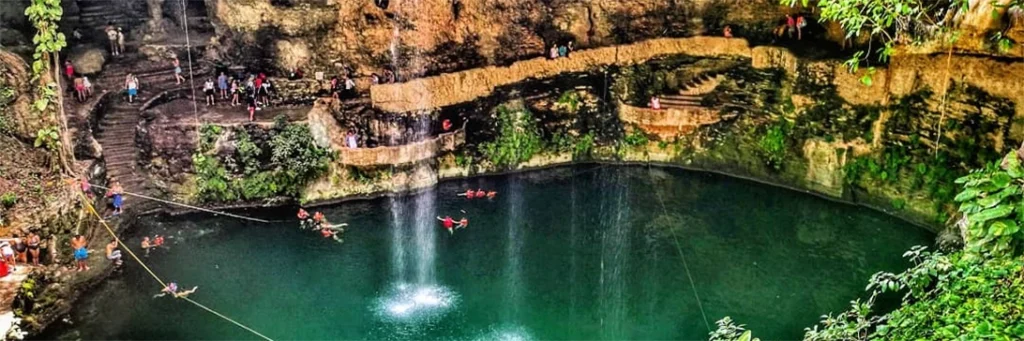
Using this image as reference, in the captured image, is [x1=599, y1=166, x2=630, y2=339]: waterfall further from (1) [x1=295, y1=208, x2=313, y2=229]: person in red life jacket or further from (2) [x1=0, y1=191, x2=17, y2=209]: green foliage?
(2) [x1=0, y1=191, x2=17, y2=209]: green foliage

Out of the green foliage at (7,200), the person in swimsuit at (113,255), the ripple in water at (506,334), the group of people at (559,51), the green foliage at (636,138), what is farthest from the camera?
the green foliage at (636,138)

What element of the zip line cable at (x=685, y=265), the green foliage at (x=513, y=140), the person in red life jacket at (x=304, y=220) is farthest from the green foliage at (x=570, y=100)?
the person in red life jacket at (x=304, y=220)

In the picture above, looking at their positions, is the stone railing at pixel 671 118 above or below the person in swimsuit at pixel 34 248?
above

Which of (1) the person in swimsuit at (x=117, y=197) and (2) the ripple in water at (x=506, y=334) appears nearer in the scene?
(2) the ripple in water at (x=506, y=334)

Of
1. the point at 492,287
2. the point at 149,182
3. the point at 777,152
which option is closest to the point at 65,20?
the point at 149,182

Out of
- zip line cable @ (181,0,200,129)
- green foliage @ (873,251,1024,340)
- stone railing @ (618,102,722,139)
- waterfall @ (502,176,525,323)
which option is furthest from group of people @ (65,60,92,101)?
green foliage @ (873,251,1024,340)

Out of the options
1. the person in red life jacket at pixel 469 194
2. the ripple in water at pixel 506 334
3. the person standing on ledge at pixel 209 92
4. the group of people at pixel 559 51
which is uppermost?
the group of people at pixel 559 51

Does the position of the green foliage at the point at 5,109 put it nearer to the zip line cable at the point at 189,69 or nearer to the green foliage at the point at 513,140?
the zip line cable at the point at 189,69
